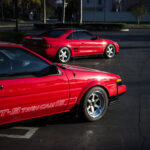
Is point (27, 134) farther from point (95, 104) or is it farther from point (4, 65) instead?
point (95, 104)

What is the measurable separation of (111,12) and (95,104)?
194ft

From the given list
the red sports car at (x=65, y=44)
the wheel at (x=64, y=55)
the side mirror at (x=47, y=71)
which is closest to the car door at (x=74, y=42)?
the red sports car at (x=65, y=44)

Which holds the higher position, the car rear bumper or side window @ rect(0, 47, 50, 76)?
side window @ rect(0, 47, 50, 76)

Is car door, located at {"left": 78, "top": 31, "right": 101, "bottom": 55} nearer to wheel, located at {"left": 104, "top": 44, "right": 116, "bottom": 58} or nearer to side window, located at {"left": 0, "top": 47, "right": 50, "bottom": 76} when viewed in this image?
wheel, located at {"left": 104, "top": 44, "right": 116, "bottom": 58}

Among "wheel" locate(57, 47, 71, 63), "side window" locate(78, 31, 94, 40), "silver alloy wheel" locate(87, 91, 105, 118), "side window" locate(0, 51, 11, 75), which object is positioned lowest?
"silver alloy wheel" locate(87, 91, 105, 118)

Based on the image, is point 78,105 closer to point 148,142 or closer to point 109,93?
point 109,93

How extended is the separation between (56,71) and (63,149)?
1.21 m

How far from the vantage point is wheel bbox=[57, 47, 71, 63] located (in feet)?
39.9

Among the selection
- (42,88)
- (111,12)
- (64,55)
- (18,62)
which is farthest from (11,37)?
(111,12)

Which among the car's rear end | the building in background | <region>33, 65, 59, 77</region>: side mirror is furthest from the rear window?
the building in background

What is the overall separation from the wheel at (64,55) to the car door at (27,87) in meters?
7.35

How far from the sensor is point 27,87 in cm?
440

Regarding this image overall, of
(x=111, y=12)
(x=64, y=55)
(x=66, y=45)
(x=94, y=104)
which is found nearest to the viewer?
(x=94, y=104)

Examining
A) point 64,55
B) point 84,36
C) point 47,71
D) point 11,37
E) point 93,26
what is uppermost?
point 93,26
